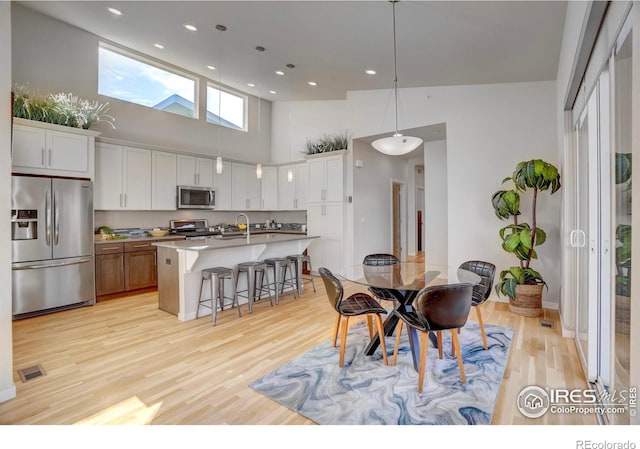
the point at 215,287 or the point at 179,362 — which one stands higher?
the point at 215,287

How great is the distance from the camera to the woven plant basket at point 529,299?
12.6ft

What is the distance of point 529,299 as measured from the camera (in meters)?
3.83

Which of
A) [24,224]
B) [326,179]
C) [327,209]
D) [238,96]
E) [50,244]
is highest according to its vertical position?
[238,96]

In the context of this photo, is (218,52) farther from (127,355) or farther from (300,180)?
(127,355)

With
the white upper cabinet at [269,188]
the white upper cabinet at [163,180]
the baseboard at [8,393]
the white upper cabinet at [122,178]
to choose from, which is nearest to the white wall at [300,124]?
the white upper cabinet at [269,188]

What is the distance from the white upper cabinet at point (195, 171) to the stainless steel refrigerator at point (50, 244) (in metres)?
1.76

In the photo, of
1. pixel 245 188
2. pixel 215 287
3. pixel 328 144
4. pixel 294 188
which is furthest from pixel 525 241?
pixel 245 188

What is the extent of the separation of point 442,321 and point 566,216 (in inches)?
82.5

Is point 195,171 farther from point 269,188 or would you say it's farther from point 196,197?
point 269,188

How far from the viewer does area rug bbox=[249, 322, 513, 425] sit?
198cm

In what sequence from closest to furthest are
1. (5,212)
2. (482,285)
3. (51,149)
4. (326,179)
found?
(5,212)
(482,285)
(51,149)
(326,179)

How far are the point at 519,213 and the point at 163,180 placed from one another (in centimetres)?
572

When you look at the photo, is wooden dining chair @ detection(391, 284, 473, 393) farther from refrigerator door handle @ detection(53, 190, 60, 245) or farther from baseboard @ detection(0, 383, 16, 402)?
refrigerator door handle @ detection(53, 190, 60, 245)

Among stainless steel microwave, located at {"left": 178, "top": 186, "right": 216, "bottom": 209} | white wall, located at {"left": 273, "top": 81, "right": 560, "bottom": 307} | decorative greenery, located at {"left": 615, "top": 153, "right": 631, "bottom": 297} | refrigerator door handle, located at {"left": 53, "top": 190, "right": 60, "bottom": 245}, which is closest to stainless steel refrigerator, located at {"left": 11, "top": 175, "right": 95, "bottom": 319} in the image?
refrigerator door handle, located at {"left": 53, "top": 190, "right": 60, "bottom": 245}
